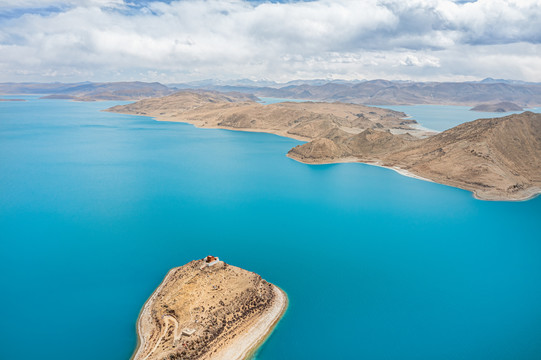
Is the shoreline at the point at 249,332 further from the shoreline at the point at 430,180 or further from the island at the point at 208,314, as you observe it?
the shoreline at the point at 430,180

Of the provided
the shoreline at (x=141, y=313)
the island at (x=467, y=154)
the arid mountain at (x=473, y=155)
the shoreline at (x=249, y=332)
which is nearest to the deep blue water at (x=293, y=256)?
the shoreline at (x=141, y=313)

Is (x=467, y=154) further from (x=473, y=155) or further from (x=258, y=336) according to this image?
(x=258, y=336)

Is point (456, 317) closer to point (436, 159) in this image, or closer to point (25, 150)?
point (436, 159)

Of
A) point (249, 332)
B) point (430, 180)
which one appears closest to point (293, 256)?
point (249, 332)

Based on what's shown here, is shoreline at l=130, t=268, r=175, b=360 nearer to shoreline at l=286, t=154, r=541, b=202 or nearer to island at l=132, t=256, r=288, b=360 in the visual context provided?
island at l=132, t=256, r=288, b=360

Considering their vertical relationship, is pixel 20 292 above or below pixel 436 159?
below

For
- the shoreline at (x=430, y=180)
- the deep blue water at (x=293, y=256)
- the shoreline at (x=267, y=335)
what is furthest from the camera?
the shoreline at (x=430, y=180)

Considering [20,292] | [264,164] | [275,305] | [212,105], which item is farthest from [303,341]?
[212,105]
